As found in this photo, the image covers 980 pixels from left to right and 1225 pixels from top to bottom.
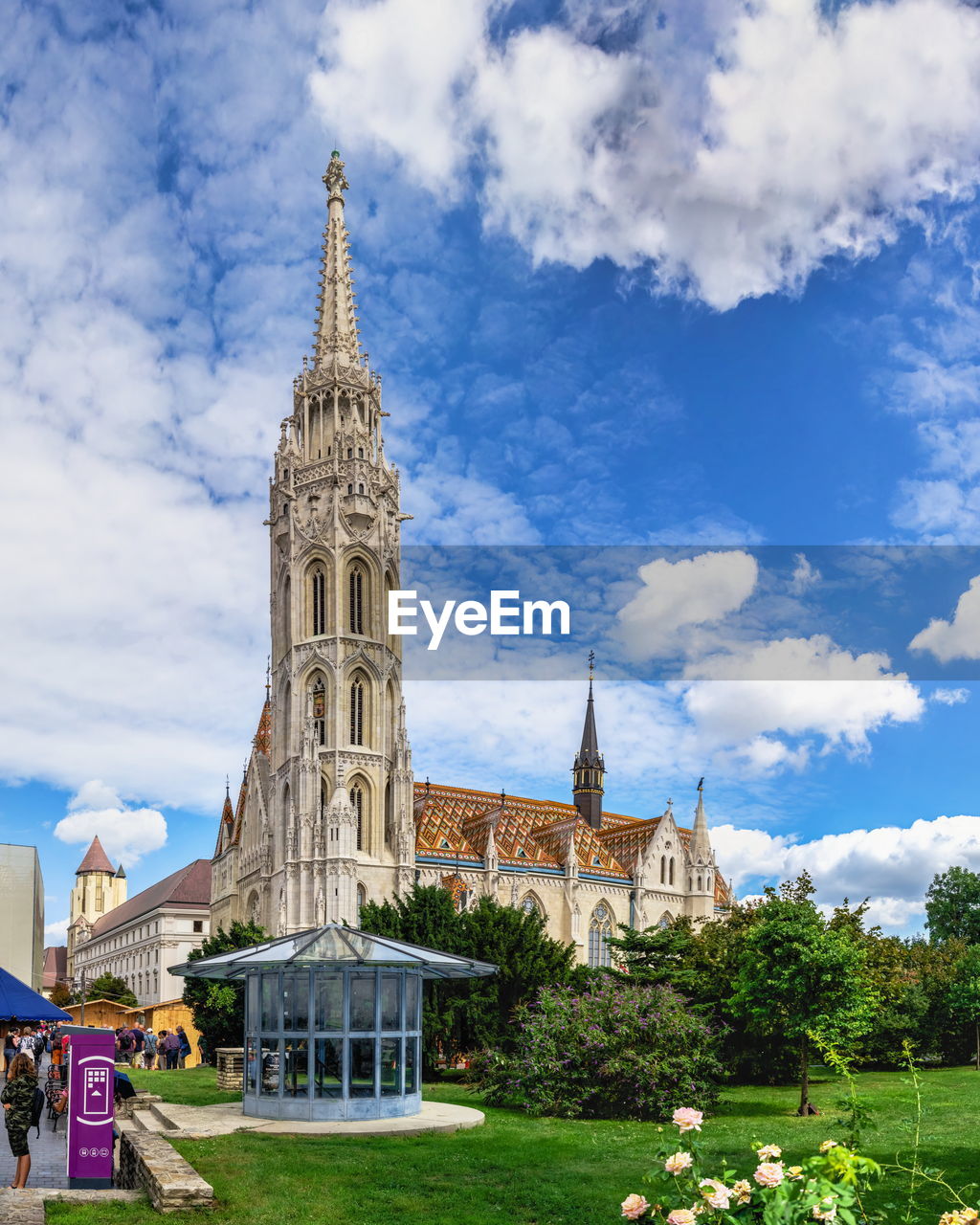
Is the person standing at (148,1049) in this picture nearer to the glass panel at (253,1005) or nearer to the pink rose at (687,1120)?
the glass panel at (253,1005)

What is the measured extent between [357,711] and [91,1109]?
2131 inches

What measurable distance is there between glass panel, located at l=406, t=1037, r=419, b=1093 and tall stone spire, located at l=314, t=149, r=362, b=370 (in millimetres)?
59178

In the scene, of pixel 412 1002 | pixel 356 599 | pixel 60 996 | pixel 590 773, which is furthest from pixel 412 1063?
pixel 60 996

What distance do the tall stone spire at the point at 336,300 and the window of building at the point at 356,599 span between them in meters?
14.6

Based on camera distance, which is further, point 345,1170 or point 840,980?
point 840,980

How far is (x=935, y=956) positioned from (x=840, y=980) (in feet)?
67.7

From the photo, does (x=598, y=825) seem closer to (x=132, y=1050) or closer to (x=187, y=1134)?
(x=132, y=1050)

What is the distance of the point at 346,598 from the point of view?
227ft

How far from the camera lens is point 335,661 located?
67.5 meters

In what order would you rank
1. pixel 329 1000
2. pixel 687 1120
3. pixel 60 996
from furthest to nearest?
pixel 60 996, pixel 329 1000, pixel 687 1120

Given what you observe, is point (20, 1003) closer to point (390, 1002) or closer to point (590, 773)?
point (390, 1002)

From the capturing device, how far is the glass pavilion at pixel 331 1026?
2047 centimetres

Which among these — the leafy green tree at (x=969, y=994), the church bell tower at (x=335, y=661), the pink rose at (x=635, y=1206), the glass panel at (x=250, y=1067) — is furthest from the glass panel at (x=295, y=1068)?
the church bell tower at (x=335, y=661)

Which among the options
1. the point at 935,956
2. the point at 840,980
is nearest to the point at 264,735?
the point at 935,956
